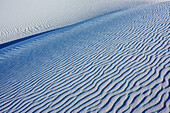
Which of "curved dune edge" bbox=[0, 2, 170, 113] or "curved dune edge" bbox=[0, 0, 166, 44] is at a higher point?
"curved dune edge" bbox=[0, 0, 166, 44]

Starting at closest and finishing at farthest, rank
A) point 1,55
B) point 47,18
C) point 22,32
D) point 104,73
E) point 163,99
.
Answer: point 163,99, point 104,73, point 1,55, point 22,32, point 47,18

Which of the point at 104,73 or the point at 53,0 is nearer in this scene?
the point at 104,73

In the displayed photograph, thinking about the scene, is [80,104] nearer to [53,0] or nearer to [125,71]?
[125,71]

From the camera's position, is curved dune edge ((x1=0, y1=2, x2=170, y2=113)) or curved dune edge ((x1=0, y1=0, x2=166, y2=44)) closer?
curved dune edge ((x1=0, y1=2, x2=170, y2=113))

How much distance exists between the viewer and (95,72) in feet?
15.4

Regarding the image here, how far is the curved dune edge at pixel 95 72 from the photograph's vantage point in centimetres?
353

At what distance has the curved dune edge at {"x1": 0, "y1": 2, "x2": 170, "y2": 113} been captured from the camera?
353 cm

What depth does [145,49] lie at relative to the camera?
17.4 ft

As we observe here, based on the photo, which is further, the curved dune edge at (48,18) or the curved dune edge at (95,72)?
the curved dune edge at (48,18)

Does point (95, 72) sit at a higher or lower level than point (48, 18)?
lower

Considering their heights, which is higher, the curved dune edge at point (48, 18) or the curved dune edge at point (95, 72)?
the curved dune edge at point (48, 18)

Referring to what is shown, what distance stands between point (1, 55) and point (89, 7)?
Answer: 944 centimetres

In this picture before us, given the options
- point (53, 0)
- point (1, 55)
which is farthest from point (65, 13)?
point (1, 55)

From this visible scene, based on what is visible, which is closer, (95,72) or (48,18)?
(95,72)
